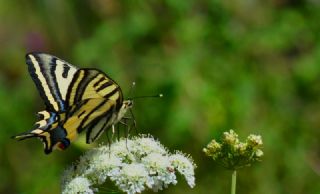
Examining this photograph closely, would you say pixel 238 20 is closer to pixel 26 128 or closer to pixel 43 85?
pixel 26 128

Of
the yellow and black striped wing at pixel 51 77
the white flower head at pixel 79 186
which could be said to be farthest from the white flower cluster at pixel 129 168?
the yellow and black striped wing at pixel 51 77

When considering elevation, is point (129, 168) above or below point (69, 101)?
below

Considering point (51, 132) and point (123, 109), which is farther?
point (123, 109)

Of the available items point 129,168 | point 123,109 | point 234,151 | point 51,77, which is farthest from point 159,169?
point 51,77

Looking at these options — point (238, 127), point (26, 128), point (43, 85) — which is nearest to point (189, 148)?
point (238, 127)

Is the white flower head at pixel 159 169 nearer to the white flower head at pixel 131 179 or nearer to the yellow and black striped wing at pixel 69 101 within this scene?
the white flower head at pixel 131 179

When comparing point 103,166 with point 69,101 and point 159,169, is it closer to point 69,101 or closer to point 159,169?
point 159,169
